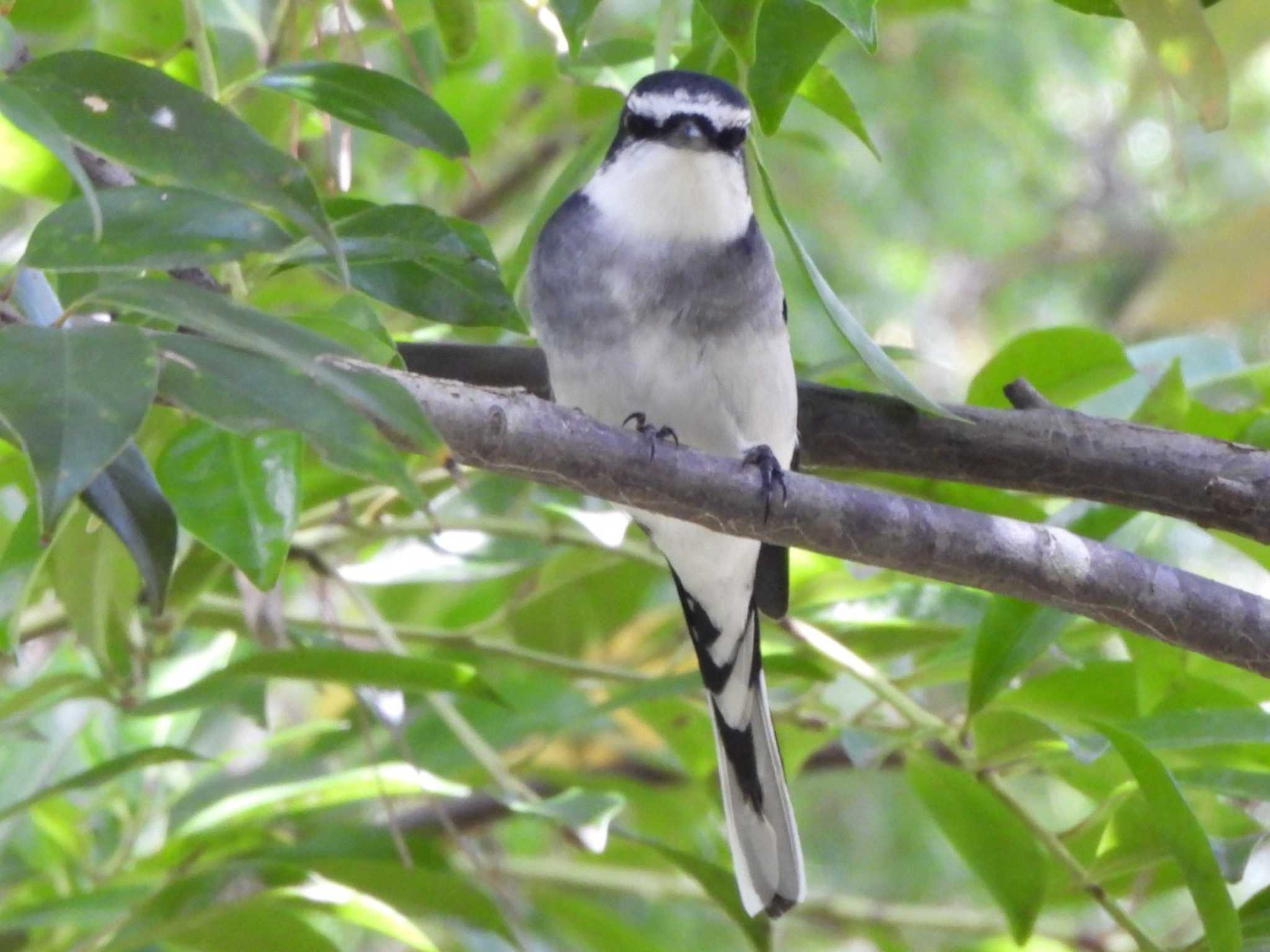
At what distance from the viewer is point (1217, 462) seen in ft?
4.74

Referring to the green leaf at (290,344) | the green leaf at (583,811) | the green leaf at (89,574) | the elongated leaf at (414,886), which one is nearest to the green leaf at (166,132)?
the green leaf at (290,344)

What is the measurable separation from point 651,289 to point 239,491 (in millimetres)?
943

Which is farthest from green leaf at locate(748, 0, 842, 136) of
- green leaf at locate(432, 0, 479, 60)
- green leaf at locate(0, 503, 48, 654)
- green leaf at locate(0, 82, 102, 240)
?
green leaf at locate(0, 503, 48, 654)

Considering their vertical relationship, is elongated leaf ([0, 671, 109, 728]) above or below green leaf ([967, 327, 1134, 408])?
below

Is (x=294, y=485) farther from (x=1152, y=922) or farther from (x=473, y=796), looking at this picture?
(x=1152, y=922)

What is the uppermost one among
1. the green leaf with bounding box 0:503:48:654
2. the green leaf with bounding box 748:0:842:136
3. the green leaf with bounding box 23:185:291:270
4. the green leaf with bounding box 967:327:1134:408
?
the green leaf with bounding box 748:0:842:136

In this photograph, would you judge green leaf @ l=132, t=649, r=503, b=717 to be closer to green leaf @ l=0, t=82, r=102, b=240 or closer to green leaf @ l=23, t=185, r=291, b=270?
green leaf @ l=23, t=185, r=291, b=270

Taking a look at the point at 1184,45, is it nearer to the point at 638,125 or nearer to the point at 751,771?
the point at 638,125

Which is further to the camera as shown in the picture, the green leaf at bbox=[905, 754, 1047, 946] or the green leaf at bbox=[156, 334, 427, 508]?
the green leaf at bbox=[905, 754, 1047, 946]

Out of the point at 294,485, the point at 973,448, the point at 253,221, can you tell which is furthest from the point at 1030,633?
the point at 253,221

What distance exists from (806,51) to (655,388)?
804mm

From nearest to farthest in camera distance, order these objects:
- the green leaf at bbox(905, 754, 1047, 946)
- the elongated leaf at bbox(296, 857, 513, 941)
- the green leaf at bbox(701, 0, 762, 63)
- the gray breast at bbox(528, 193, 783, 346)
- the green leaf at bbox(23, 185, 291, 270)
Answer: the green leaf at bbox(23, 185, 291, 270) → the green leaf at bbox(701, 0, 762, 63) → the green leaf at bbox(905, 754, 1047, 946) → the elongated leaf at bbox(296, 857, 513, 941) → the gray breast at bbox(528, 193, 783, 346)

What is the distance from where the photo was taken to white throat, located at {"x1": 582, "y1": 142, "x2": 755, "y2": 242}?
6.97ft

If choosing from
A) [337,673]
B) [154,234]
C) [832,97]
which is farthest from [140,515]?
[832,97]
